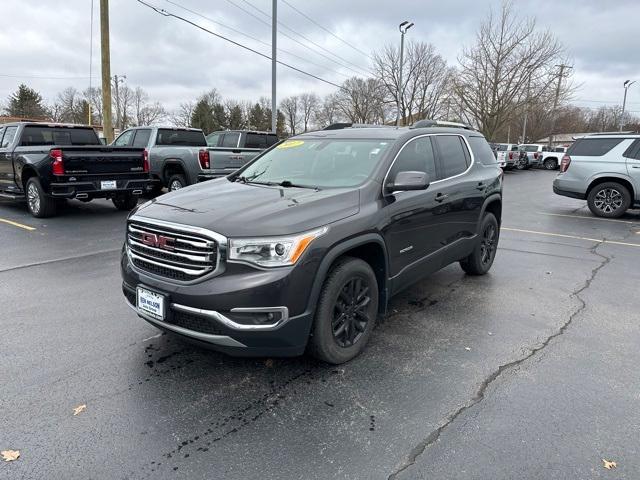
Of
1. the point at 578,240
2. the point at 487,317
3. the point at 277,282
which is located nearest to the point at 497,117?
the point at 578,240

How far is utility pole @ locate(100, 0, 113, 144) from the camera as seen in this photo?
14.6 m

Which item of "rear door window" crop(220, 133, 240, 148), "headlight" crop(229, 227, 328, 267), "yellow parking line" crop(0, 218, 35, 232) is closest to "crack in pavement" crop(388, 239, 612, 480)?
"headlight" crop(229, 227, 328, 267)

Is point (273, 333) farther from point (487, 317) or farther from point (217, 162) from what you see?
point (217, 162)

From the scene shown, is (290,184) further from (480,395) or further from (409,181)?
(480,395)

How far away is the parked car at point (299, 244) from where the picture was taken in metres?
2.87

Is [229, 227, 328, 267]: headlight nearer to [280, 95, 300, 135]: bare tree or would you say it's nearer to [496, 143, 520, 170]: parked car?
[496, 143, 520, 170]: parked car

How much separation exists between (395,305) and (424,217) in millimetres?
1093

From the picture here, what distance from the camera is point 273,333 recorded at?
113 inches

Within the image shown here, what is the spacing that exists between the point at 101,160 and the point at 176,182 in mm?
2373

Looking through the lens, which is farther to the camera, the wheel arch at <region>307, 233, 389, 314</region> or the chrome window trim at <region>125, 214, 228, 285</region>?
the wheel arch at <region>307, 233, 389, 314</region>

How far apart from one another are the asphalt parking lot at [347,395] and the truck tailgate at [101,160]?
3966mm

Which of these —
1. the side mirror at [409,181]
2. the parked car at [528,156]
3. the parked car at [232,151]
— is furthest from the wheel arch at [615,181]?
the parked car at [528,156]

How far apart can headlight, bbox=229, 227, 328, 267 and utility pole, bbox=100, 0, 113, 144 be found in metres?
14.2

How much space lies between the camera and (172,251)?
3.10m
